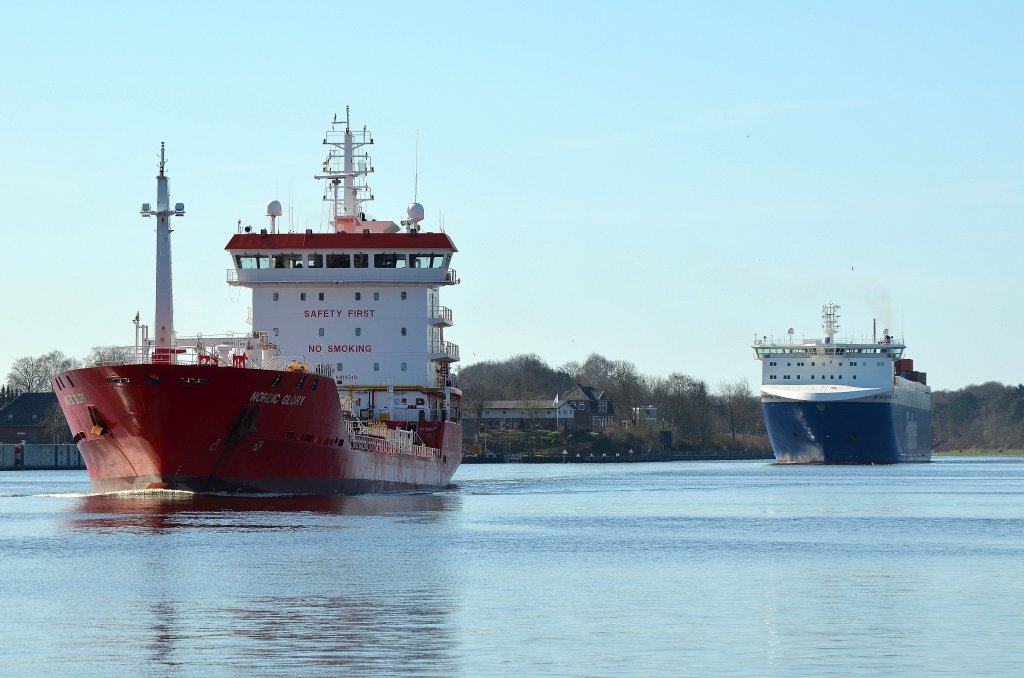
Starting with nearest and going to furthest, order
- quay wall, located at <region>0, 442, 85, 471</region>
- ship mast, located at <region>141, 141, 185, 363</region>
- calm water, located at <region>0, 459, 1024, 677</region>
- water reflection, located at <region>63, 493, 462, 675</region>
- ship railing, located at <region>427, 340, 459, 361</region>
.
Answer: calm water, located at <region>0, 459, 1024, 677</region> < water reflection, located at <region>63, 493, 462, 675</region> < ship mast, located at <region>141, 141, 185, 363</region> < ship railing, located at <region>427, 340, 459, 361</region> < quay wall, located at <region>0, 442, 85, 471</region>

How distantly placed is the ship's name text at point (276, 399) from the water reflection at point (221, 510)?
2.61 metres

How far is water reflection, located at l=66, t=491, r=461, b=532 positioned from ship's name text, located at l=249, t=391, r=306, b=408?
261cm

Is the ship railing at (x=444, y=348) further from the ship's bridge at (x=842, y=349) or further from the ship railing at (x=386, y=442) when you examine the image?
the ship's bridge at (x=842, y=349)

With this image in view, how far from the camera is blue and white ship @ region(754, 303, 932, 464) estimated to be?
372 ft

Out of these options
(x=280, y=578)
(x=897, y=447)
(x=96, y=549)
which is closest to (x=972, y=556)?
(x=280, y=578)

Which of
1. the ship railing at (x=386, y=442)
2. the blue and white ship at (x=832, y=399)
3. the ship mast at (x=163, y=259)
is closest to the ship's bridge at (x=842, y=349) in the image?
the blue and white ship at (x=832, y=399)

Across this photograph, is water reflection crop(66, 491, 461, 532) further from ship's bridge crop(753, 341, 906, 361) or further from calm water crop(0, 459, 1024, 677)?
ship's bridge crop(753, 341, 906, 361)

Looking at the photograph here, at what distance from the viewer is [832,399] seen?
113250 millimetres

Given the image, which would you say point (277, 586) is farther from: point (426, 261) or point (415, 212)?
point (415, 212)

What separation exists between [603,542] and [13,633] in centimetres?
1634

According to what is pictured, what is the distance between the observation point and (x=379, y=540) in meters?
32.1

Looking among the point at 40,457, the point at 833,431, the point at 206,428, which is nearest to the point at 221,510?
the point at 206,428

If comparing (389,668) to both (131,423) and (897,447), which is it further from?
(897,447)

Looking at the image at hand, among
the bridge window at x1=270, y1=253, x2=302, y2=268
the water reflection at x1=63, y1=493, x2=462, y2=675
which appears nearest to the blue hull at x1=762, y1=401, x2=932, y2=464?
the bridge window at x1=270, y1=253, x2=302, y2=268
